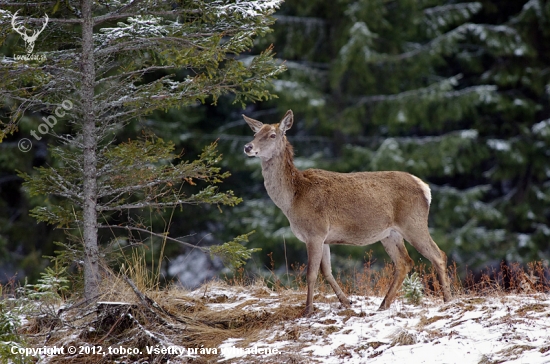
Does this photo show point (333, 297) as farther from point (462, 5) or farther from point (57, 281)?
point (462, 5)

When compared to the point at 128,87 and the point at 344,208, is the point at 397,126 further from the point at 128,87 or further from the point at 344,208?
the point at 128,87

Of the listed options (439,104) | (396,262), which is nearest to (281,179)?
(396,262)

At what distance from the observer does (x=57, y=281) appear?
790 cm

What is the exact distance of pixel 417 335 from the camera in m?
6.50

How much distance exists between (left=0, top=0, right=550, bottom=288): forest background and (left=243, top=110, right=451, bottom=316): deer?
11170mm

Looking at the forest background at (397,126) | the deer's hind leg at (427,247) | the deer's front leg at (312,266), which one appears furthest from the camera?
the forest background at (397,126)

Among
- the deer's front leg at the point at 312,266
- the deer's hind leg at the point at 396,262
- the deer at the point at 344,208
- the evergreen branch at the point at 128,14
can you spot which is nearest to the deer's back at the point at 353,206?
the deer at the point at 344,208

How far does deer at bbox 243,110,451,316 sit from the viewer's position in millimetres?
7969

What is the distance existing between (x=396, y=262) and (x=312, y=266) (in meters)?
1.18

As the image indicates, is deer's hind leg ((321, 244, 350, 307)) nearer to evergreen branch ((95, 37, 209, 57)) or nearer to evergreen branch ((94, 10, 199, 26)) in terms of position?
evergreen branch ((95, 37, 209, 57))

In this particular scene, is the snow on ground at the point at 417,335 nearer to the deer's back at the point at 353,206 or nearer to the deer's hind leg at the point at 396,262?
the deer's hind leg at the point at 396,262

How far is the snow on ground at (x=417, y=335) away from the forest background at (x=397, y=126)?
12139 millimetres

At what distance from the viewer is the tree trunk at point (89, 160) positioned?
792 centimetres

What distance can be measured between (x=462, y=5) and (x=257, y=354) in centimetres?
1815
